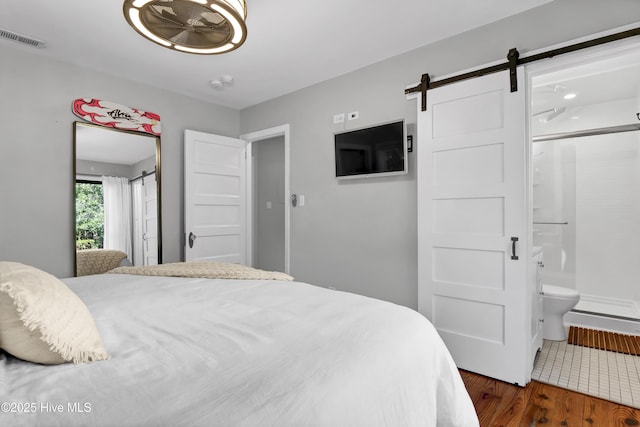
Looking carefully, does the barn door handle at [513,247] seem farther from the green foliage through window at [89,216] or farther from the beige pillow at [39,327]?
the green foliage through window at [89,216]

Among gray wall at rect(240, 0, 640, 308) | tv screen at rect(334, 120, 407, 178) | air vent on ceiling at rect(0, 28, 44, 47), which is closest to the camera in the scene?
gray wall at rect(240, 0, 640, 308)

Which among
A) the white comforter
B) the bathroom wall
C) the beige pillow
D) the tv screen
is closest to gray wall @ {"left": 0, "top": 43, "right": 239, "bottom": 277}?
the white comforter

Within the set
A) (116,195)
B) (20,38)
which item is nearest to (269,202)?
(116,195)

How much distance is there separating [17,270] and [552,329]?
3.80 metres

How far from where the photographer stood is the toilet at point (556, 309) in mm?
2918

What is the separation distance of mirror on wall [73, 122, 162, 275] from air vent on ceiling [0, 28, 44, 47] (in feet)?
2.18

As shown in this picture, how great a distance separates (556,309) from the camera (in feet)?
9.73

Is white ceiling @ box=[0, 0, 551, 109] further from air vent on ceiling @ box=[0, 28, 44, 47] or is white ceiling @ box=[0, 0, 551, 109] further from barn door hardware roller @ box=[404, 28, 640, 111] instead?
barn door hardware roller @ box=[404, 28, 640, 111]

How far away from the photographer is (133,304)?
1.35m

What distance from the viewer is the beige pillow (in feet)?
2.56

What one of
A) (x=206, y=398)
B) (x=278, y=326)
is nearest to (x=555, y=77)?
(x=278, y=326)

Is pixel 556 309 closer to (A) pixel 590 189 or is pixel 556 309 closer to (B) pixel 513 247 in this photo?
(B) pixel 513 247

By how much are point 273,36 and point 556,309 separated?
3.44 m

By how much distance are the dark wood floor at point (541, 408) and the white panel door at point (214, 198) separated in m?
2.90
